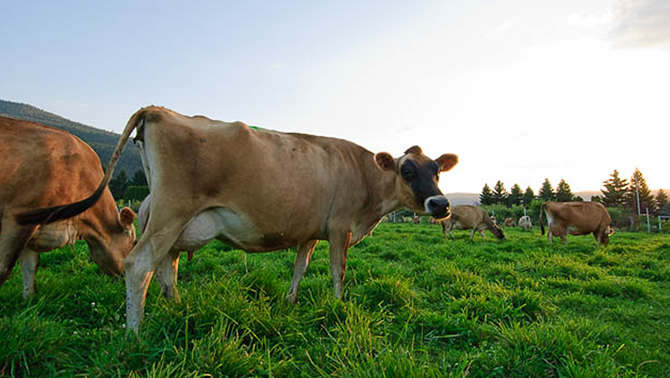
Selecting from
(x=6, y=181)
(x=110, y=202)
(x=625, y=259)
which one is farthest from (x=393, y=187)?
(x=625, y=259)

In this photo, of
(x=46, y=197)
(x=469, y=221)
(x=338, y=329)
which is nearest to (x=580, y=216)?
(x=469, y=221)

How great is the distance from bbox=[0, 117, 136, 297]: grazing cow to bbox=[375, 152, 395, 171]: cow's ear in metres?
2.88

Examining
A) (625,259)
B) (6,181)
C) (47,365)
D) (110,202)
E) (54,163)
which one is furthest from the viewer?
(625,259)

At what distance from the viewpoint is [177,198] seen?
3035mm

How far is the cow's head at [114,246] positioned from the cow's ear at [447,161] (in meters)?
4.34

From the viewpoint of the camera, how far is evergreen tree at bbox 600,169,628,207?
72250 millimetres

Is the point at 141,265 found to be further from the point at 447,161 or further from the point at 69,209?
the point at 447,161

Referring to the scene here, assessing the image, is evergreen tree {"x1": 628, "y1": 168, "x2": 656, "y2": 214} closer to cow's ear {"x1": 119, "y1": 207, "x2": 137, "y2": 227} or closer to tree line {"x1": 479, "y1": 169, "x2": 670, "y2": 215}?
tree line {"x1": 479, "y1": 169, "x2": 670, "y2": 215}

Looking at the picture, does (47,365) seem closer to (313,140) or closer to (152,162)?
(152,162)

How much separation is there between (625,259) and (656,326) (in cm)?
573

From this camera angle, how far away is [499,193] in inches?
3238

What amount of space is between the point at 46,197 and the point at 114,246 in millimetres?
1173

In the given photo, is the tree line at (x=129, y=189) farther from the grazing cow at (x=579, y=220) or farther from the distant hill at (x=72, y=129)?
the distant hill at (x=72, y=129)

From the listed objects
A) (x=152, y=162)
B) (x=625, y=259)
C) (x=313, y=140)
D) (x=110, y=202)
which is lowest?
(x=625, y=259)
